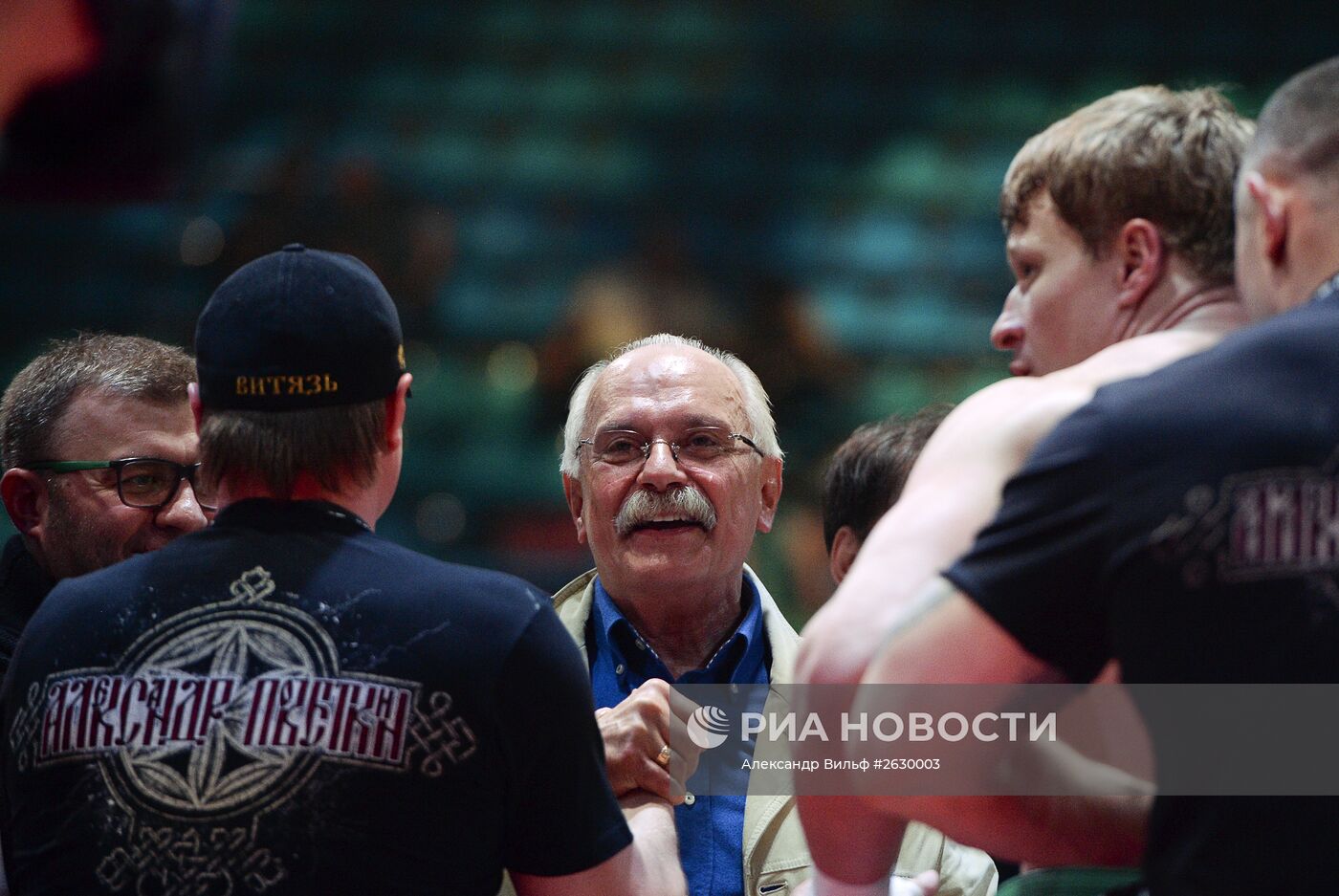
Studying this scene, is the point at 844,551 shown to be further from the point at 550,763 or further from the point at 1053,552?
the point at 1053,552

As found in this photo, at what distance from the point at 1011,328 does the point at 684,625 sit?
3.06ft

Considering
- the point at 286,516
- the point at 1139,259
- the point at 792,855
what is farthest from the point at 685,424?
the point at 286,516

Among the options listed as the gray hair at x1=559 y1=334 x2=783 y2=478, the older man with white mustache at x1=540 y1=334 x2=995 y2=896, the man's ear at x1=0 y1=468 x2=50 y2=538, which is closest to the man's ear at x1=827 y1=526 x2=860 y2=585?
the older man with white mustache at x1=540 y1=334 x2=995 y2=896

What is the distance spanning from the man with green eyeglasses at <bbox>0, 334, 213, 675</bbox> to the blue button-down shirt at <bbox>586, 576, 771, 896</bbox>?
2.23ft

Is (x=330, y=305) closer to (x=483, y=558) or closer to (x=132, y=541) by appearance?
(x=132, y=541)

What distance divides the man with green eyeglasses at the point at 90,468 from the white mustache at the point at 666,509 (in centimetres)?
70

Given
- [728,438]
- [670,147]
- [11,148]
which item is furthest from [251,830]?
[670,147]

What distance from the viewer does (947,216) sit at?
21.3 ft

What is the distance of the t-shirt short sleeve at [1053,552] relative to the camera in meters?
1.17

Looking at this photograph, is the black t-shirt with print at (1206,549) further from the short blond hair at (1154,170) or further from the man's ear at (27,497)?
Result: the man's ear at (27,497)

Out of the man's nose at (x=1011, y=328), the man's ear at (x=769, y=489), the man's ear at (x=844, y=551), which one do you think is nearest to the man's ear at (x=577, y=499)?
the man's ear at (x=769, y=489)

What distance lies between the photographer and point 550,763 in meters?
1.38

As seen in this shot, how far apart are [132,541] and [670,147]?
4.77 m

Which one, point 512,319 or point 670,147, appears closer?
point 512,319
